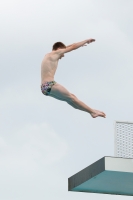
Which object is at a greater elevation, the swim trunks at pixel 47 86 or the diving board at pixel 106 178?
the swim trunks at pixel 47 86

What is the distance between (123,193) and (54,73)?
701cm

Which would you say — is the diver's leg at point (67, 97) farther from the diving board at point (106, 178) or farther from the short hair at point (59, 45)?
the diving board at point (106, 178)

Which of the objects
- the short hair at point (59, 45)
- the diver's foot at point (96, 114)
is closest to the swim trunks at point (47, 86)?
the short hair at point (59, 45)

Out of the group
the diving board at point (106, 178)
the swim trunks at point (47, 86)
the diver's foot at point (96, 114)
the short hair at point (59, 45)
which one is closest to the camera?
the swim trunks at point (47, 86)

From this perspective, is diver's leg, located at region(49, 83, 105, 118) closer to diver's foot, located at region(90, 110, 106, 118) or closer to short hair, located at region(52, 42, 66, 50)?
diver's foot, located at region(90, 110, 106, 118)

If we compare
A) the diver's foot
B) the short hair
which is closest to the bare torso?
the short hair

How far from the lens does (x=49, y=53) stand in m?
15.8

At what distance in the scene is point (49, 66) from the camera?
51.4 feet

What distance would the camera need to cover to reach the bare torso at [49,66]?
15.7 m

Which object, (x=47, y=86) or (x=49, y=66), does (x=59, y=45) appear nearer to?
(x=49, y=66)

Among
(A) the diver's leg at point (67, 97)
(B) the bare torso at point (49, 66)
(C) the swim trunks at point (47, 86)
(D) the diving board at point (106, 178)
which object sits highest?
(B) the bare torso at point (49, 66)

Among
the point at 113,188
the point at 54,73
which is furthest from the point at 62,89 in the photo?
the point at 113,188

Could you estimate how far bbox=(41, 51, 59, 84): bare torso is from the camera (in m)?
15.7

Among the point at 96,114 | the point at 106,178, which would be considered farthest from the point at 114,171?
the point at 96,114
